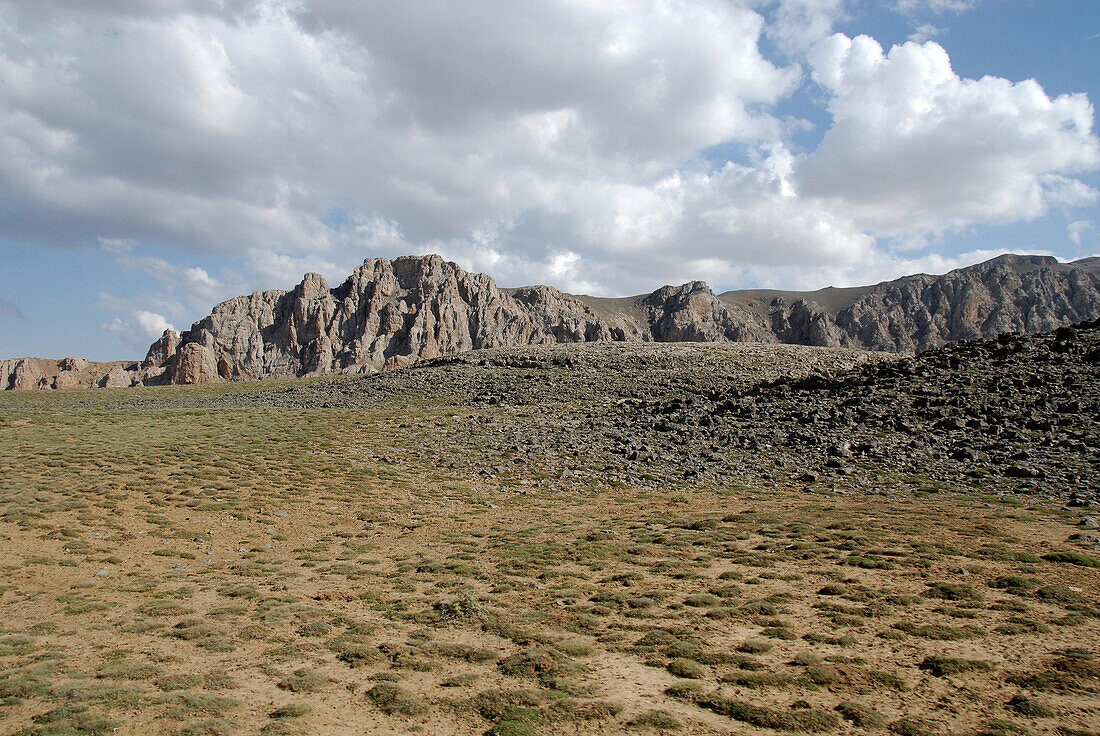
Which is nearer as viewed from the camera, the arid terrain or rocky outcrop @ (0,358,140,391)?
the arid terrain

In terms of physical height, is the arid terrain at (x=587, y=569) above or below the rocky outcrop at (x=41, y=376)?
below

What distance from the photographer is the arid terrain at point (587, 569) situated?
8.52 m

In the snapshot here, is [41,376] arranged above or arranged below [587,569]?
above

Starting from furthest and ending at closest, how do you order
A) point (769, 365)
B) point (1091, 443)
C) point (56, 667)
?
point (769, 365), point (1091, 443), point (56, 667)

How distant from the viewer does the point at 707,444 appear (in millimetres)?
32875

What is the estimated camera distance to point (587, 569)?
15.7 meters

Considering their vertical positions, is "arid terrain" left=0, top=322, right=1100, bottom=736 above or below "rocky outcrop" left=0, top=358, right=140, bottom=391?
below

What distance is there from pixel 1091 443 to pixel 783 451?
43.9 ft

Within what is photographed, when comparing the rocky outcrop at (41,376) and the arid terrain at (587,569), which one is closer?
the arid terrain at (587,569)

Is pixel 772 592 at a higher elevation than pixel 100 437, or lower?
lower

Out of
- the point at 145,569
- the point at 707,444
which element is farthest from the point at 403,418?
the point at 145,569

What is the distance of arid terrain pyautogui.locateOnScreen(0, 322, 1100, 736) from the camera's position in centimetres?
852

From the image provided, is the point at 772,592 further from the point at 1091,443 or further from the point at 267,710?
the point at 1091,443

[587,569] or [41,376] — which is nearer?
[587,569]
